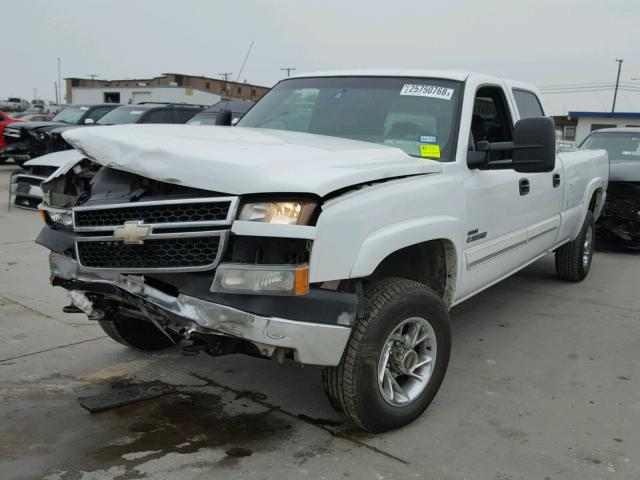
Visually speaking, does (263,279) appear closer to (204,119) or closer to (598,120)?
(204,119)

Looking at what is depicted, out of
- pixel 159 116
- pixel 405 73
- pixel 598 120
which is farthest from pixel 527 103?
pixel 598 120

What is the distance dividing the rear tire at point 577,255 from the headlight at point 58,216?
5.00 metres

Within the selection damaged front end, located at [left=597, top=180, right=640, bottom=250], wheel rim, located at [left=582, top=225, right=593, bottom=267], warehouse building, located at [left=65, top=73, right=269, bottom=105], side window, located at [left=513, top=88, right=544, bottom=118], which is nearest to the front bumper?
side window, located at [left=513, top=88, right=544, bottom=118]

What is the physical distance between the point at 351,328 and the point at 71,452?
1499mm

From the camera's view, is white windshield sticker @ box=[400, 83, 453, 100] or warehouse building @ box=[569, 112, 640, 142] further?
warehouse building @ box=[569, 112, 640, 142]

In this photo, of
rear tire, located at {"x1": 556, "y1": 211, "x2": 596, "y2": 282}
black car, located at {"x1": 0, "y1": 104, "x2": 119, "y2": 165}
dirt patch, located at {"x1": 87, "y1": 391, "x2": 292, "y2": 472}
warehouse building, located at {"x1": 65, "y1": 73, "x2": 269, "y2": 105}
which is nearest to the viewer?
dirt patch, located at {"x1": 87, "y1": 391, "x2": 292, "y2": 472}

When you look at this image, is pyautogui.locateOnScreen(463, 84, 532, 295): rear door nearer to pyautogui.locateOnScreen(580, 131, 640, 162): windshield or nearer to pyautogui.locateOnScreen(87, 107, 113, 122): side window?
pyautogui.locateOnScreen(580, 131, 640, 162): windshield

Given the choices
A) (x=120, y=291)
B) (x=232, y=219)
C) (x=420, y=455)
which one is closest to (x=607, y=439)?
(x=420, y=455)

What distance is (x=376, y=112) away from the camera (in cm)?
411

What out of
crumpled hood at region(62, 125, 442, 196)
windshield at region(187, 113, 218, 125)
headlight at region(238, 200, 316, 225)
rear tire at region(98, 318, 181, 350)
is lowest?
rear tire at region(98, 318, 181, 350)

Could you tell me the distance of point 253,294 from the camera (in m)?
2.63

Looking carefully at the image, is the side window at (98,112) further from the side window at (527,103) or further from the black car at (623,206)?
the side window at (527,103)

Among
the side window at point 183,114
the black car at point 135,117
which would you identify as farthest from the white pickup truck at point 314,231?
the side window at point 183,114

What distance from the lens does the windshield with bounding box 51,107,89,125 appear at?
1488cm
